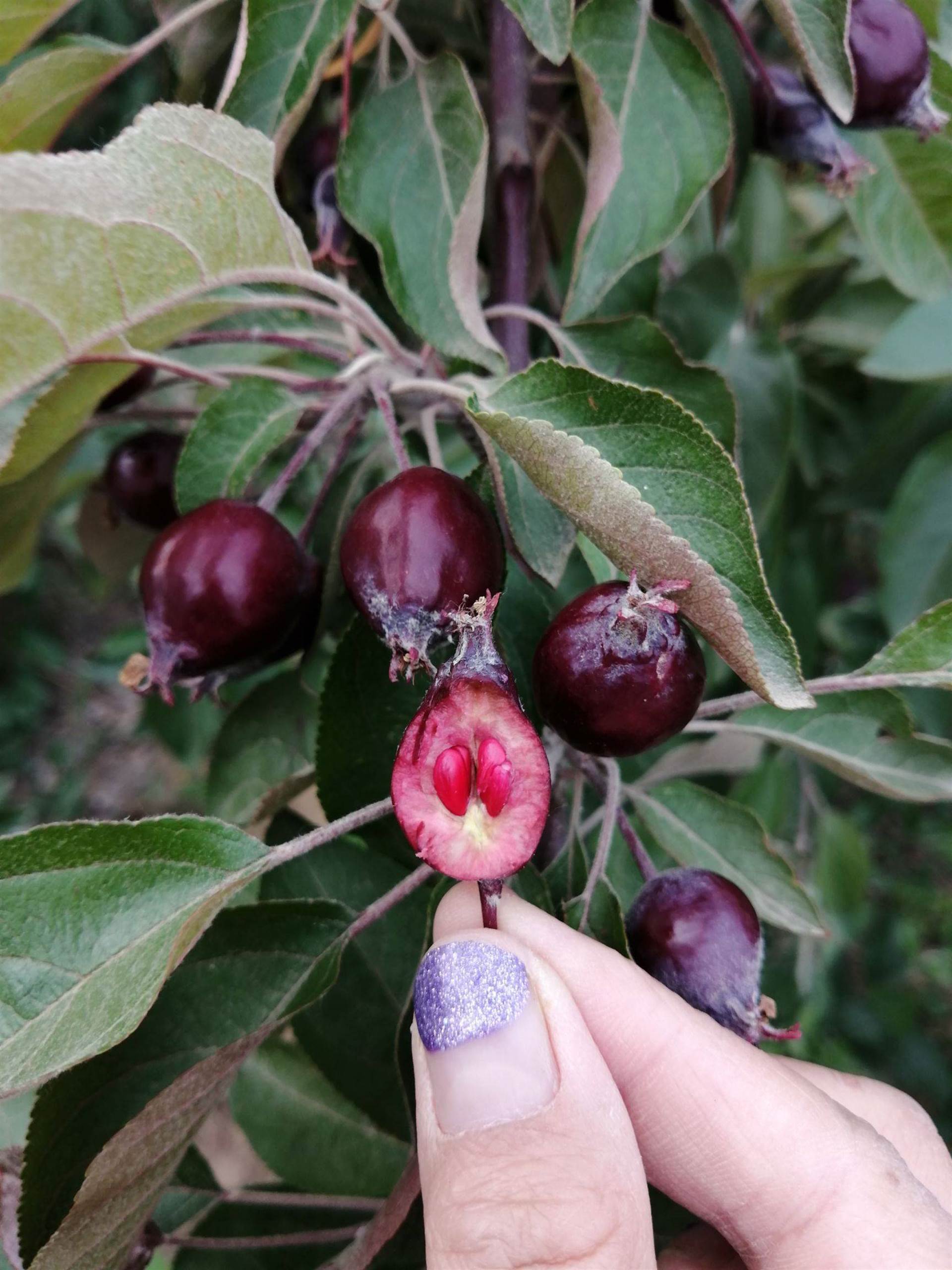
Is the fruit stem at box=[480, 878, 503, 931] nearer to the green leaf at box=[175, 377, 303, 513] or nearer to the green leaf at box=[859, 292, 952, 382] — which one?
the green leaf at box=[175, 377, 303, 513]

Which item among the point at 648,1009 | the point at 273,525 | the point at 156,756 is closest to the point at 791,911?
the point at 648,1009

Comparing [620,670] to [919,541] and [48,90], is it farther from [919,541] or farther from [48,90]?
[919,541]

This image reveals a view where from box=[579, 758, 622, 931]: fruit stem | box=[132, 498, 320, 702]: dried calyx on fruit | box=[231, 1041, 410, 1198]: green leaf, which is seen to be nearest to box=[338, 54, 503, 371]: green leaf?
box=[132, 498, 320, 702]: dried calyx on fruit

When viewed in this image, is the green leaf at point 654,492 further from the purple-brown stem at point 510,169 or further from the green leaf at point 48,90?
the green leaf at point 48,90

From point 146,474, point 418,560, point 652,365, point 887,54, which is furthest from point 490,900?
point 887,54

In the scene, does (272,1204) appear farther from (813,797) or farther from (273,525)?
(813,797)

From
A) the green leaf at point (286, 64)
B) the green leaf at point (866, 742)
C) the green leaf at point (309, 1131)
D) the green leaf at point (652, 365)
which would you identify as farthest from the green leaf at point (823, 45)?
the green leaf at point (309, 1131)
